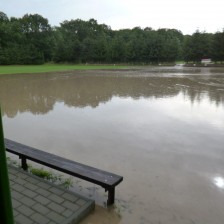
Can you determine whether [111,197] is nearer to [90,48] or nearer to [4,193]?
[4,193]

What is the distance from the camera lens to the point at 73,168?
379 centimetres

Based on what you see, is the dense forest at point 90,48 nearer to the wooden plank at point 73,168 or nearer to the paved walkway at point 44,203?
the wooden plank at point 73,168

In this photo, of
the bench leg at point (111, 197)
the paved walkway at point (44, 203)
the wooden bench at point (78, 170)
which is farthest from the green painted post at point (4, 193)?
the bench leg at point (111, 197)

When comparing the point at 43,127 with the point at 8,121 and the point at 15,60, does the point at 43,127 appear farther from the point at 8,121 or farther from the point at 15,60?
the point at 15,60

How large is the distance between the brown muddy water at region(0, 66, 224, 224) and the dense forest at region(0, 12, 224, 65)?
4812 centimetres

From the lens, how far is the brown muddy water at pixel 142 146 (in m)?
3.74

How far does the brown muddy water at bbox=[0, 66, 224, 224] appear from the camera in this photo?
3740mm

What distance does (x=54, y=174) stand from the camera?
4727 millimetres

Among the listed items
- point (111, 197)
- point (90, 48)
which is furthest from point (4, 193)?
point (90, 48)

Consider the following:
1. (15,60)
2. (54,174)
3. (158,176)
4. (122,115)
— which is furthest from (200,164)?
(15,60)

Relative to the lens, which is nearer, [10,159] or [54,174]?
[54,174]

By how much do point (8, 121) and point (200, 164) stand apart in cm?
676

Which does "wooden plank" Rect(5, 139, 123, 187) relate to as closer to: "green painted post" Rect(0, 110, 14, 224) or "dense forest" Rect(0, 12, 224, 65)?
"green painted post" Rect(0, 110, 14, 224)

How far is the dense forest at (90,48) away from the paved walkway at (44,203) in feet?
184
